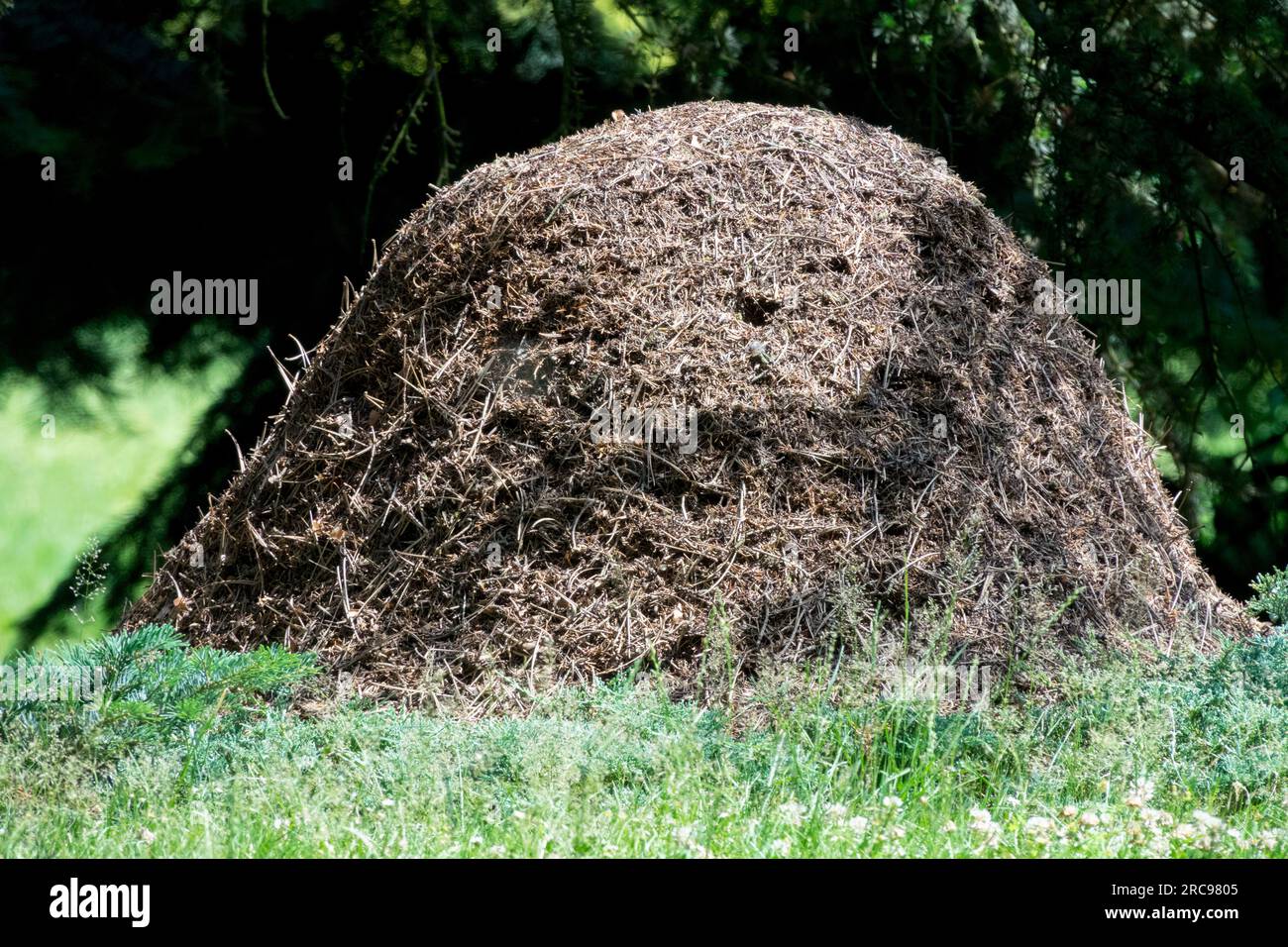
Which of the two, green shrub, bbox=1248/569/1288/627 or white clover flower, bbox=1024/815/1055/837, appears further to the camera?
green shrub, bbox=1248/569/1288/627

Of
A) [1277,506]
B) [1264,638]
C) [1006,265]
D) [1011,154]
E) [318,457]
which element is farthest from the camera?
[1277,506]

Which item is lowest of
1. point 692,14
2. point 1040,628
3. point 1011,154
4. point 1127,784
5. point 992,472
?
point 1127,784

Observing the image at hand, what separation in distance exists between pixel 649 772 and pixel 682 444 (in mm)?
1279

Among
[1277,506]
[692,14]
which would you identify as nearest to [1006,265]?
[692,14]

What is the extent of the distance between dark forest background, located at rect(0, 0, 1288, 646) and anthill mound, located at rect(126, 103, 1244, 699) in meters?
1.40

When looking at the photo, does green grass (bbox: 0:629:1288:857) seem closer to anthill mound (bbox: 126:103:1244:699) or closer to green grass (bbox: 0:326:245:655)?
anthill mound (bbox: 126:103:1244:699)

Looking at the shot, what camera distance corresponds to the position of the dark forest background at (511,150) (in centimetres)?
607

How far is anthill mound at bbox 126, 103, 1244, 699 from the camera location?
4.14 meters

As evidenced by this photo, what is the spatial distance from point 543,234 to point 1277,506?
4.55 metres

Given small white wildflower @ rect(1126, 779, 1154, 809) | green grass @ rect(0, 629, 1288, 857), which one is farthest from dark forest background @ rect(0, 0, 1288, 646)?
small white wildflower @ rect(1126, 779, 1154, 809)

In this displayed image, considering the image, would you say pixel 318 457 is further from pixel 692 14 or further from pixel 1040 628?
pixel 692 14

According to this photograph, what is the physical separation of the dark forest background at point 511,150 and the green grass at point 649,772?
9.08 feet

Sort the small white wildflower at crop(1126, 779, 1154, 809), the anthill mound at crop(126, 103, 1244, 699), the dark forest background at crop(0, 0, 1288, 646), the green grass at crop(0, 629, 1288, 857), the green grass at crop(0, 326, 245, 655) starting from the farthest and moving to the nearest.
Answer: the green grass at crop(0, 326, 245, 655), the dark forest background at crop(0, 0, 1288, 646), the anthill mound at crop(126, 103, 1244, 699), the small white wildflower at crop(1126, 779, 1154, 809), the green grass at crop(0, 629, 1288, 857)

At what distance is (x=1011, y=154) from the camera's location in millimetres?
6473
